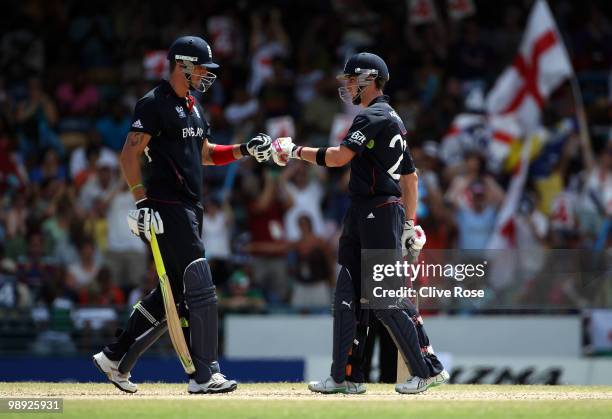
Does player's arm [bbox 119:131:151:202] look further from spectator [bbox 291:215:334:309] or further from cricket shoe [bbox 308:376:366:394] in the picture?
spectator [bbox 291:215:334:309]

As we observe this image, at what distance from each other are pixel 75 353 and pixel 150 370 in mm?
960

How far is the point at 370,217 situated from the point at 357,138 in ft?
1.98

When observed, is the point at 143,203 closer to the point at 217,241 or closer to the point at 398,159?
the point at 398,159

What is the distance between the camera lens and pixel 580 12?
21891 millimetres

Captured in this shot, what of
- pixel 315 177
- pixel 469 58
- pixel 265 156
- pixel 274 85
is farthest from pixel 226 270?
pixel 265 156

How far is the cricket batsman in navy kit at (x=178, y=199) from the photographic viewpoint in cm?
1032

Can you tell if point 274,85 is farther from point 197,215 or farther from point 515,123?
point 197,215

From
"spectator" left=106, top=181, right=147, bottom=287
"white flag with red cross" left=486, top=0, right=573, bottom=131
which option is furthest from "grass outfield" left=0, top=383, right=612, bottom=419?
"white flag with red cross" left=486, top=0, right=573, bottom=131

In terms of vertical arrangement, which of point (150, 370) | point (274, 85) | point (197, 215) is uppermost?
point (274, 85)

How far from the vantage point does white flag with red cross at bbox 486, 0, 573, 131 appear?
1850 centimetres

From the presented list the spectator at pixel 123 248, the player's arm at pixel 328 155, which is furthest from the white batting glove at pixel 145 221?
the spectator at pixel 123 248

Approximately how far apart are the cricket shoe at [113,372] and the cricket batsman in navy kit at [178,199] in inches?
1.0

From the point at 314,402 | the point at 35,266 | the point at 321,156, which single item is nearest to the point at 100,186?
the point at 35,266

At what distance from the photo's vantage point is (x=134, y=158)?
10.3m
